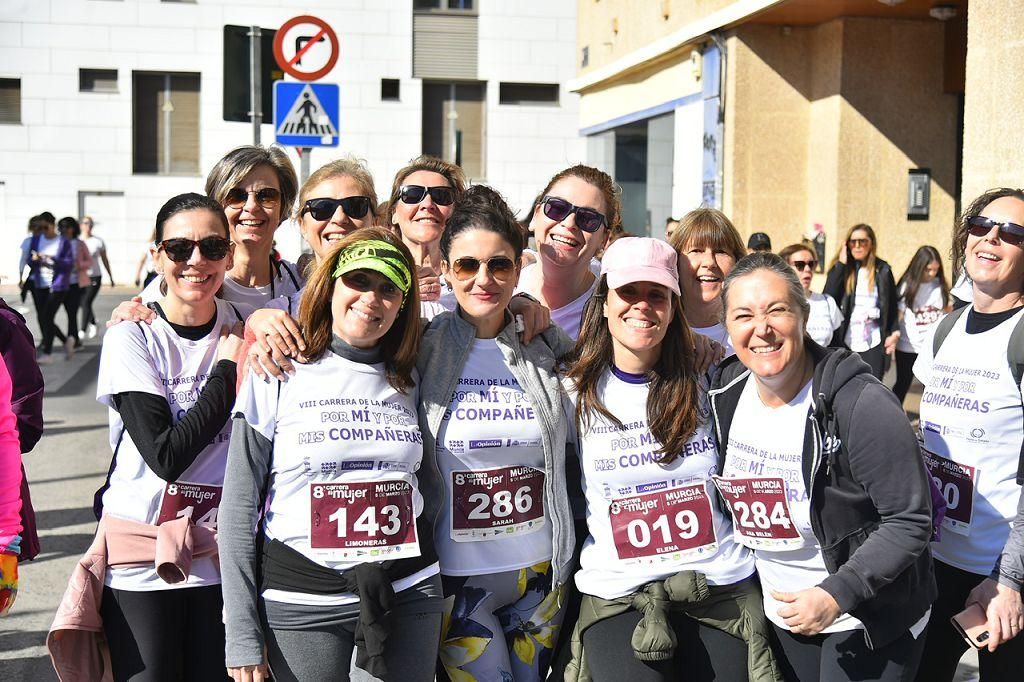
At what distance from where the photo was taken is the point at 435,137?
95.2 feet

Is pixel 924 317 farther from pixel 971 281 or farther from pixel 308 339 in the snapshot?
pixel 308 339

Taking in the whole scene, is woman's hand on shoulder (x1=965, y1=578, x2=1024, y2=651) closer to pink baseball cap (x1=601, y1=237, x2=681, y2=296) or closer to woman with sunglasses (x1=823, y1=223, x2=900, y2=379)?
pink baseball cap (x1=601, y1=237, x2=681, y2=296)

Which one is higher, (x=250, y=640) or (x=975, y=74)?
(x=975, y=74)

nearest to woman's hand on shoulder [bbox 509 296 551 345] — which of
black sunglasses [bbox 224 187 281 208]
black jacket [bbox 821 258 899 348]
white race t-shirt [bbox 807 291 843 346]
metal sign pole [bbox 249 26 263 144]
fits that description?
black sunglasses [bbox 224 187 281 208]

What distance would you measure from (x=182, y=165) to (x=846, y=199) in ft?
65.5

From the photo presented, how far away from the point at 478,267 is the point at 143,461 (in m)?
1.20

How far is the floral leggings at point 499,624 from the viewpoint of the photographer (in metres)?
3.34

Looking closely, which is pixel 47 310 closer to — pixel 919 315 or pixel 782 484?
pixel 919 315

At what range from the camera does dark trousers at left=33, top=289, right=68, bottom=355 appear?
49.9 ft

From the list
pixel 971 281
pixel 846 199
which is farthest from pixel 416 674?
pixel 846 199

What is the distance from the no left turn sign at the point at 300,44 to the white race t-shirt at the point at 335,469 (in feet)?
21.4

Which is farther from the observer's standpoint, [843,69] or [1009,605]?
[843,69]

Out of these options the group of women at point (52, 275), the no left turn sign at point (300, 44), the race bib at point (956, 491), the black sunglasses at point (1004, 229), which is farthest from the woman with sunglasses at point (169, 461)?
the group of women at point (52, 275)

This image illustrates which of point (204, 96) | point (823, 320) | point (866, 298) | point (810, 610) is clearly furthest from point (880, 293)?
point (204, 96)
